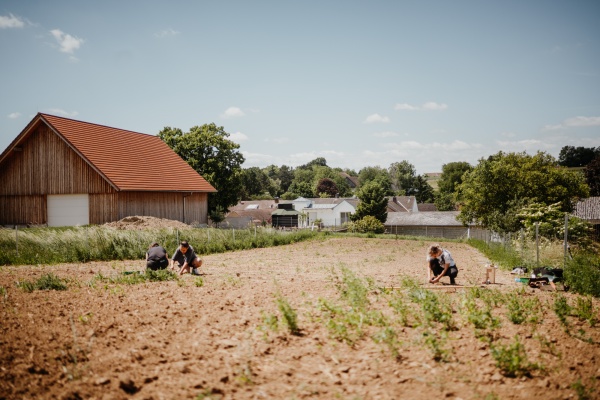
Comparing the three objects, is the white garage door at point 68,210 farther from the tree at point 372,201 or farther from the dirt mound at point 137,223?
the tree at point 372,201

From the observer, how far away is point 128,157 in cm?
2934

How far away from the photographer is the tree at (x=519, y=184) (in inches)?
1336

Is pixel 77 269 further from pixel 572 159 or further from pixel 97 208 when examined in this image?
pixel 572 159

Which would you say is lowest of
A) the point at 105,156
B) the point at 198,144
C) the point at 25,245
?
the point at 25,245

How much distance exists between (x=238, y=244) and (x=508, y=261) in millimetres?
14279

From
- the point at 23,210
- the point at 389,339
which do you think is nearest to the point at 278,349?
the point at 389,339

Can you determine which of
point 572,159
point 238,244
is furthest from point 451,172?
point 238,244

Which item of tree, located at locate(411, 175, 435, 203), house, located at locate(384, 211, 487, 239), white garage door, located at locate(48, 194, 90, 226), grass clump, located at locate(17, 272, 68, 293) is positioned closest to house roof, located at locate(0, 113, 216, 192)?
white garage door, located at locate(48, 194, 90, 226)

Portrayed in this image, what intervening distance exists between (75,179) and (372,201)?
35.9m

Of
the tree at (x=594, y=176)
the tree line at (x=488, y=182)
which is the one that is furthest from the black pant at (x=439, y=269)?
the tree at (x=594, y=176)

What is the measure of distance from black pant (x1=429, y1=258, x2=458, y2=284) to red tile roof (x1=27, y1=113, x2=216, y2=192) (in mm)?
19735

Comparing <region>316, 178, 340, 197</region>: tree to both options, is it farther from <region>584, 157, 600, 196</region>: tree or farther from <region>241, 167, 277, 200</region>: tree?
<region>584, 157, 600, 196</region>: tree

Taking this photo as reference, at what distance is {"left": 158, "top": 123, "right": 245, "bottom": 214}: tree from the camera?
132 ft

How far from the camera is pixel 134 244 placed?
18656 mm
